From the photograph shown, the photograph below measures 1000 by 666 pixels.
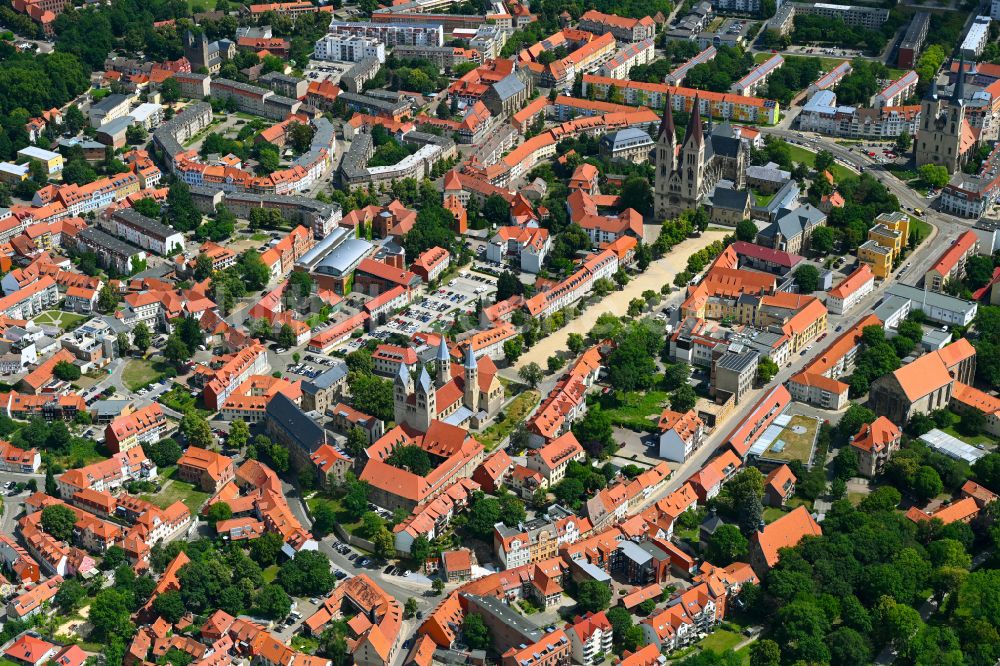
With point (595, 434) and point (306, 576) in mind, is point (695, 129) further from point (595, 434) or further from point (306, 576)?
point (306, 576)

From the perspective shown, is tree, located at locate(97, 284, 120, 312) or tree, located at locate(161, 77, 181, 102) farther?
tree, located at locate(161, 77, 181, 102)

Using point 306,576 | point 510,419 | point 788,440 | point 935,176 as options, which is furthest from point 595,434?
point 935,176

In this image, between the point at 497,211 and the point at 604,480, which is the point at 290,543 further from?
the point at 497,211

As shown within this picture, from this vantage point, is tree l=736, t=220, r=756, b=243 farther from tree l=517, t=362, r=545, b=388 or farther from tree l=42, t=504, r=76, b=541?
tree l=42, t=504, r=76, b=541

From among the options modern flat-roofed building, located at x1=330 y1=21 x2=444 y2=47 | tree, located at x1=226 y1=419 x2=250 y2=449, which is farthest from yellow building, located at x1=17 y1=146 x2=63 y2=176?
tree, located at x1=226 y1=419 x2=250 y2=449

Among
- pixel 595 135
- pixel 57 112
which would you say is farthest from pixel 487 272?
pixel 57 112

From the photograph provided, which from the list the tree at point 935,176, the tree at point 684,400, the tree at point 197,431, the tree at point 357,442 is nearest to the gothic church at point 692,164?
the tree at point 935,176
